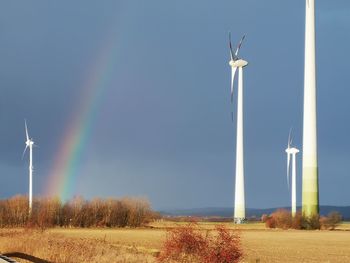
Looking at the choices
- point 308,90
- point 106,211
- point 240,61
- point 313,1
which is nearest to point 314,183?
point 308,90

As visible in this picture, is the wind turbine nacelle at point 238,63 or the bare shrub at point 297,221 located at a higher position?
the wind turbine nacelle at point 238,63

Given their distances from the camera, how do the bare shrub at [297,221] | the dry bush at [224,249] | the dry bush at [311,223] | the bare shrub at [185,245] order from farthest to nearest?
1. the bare shrub at [297,221]
2. the dry bush at [311,223]
3. the bare shrub at [185,245]
4. the dry bush at [224,249]

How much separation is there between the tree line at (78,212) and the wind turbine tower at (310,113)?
35045 mm

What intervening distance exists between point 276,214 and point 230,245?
85362 millimetres

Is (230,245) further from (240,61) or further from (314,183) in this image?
(240,61)

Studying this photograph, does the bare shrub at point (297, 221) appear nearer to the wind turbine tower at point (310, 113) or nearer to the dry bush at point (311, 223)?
the dry bush at point (311, 223)

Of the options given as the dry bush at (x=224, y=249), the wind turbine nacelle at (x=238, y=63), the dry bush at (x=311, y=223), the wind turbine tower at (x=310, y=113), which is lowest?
the dry bush at (x=224, y=249)

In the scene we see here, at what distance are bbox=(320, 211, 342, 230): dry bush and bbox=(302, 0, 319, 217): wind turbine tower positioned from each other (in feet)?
57.8

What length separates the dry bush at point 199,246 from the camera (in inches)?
1156

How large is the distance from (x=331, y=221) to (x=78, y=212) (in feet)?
131

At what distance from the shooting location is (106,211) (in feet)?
375

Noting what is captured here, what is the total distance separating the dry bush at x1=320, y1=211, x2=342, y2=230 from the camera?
10557 centimetres

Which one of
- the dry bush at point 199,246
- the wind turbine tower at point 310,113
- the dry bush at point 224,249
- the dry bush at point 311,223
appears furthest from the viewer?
the dry bush at point 311,223

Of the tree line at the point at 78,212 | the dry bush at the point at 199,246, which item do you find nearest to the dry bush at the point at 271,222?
the tree line at the point at 78,212
